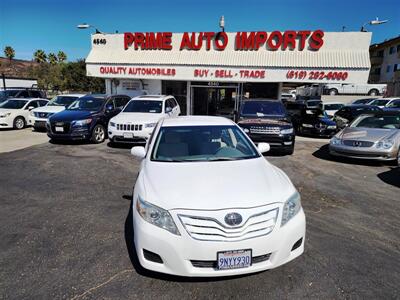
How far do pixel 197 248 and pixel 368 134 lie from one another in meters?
7.31

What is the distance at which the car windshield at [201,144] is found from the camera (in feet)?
12.0

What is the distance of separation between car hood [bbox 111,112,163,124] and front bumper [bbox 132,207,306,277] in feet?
22.6

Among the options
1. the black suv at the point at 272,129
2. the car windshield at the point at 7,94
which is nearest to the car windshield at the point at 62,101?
the car windshield at the point at 7,94

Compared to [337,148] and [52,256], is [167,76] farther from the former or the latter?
[52,256]

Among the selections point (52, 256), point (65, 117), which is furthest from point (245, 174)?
point (65, 117)

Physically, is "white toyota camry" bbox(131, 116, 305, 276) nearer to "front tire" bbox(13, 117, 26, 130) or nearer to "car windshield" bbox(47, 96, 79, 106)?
"car windshield" bbox(47, 96, 79, 106)

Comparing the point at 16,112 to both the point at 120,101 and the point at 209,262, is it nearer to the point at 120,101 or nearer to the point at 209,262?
the point at 120,101

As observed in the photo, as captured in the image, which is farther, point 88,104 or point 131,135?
point 88,104

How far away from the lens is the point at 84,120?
384 inches

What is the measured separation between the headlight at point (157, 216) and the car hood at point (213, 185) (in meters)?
0.05

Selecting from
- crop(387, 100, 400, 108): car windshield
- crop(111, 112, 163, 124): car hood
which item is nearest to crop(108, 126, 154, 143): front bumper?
crop(111, 112, 163, 124): car hood

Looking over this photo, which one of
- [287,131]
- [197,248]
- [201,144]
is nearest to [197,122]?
[201,144]

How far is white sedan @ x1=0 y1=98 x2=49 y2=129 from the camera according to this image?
12789 millimetres

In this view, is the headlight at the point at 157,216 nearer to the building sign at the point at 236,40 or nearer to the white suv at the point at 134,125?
the white suv at the point at 134,125
